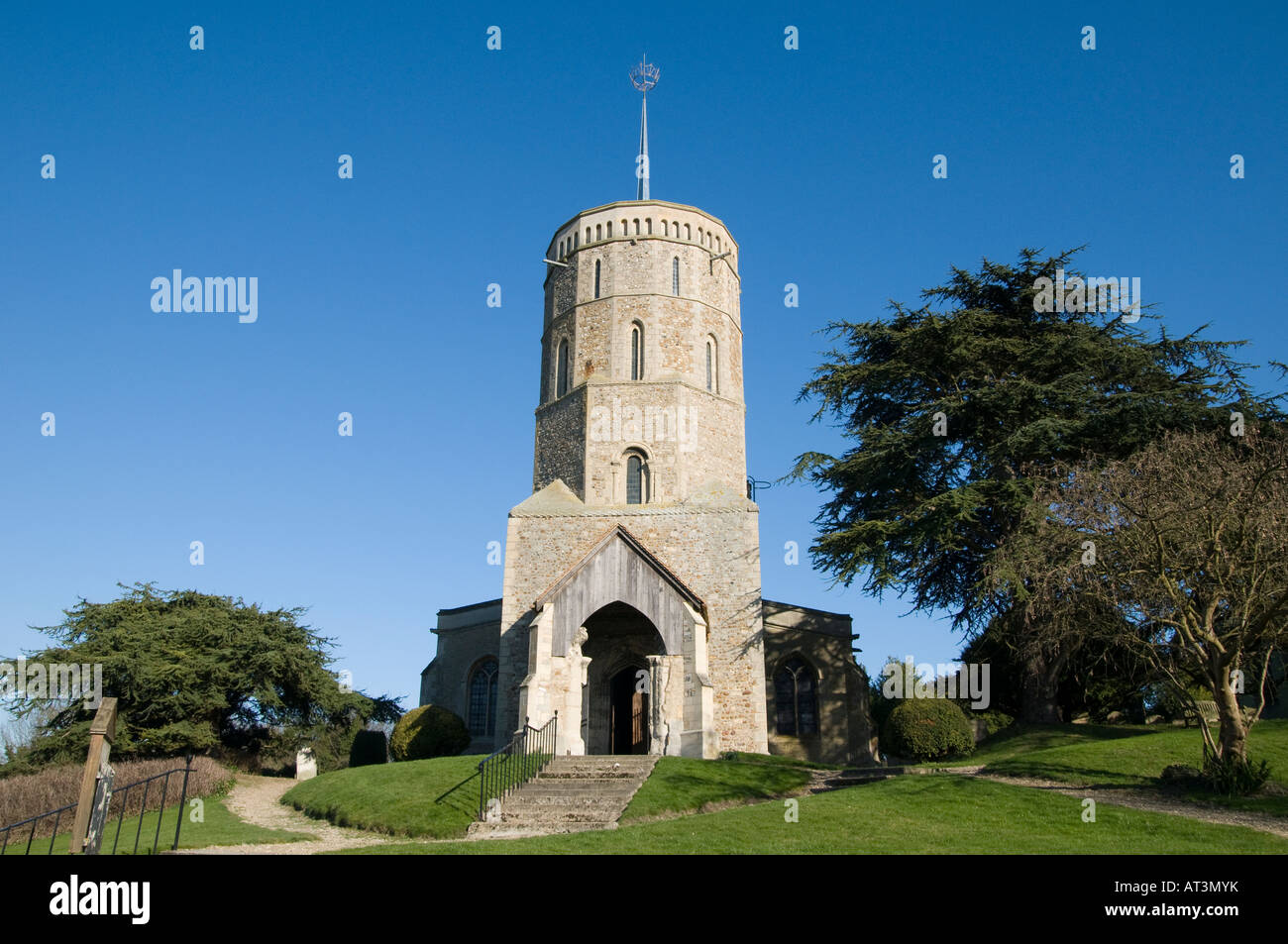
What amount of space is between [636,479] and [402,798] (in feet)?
43.2

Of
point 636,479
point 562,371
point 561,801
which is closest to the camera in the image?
point 561,801

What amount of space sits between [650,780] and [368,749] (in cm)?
1780

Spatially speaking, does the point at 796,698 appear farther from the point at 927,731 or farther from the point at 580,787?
the point at 580,787

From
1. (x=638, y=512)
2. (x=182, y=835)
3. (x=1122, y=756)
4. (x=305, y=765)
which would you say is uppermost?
(x=638, y=512)

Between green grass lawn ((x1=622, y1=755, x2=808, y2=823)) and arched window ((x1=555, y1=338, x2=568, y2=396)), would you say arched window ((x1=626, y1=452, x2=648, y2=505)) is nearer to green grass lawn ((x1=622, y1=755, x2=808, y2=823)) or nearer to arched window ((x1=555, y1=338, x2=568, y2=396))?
arched window ((x1=555, y1=338, x2=568, y2=396))

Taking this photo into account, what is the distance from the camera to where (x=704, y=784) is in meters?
18.0

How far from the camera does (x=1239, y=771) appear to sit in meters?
15.3

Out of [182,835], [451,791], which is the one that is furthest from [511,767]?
[182,835]

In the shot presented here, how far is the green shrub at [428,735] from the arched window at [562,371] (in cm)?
1058

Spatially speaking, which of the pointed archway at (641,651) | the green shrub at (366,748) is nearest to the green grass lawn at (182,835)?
the pointed archway at (641,651)

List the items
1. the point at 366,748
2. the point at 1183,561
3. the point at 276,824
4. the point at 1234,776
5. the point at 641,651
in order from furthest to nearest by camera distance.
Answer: the point at 366,748, the point at 641,651, the point at 276,824, the point at 1183,561, the point at 1234,776
